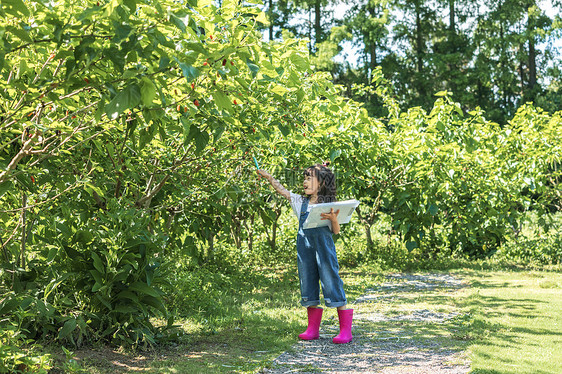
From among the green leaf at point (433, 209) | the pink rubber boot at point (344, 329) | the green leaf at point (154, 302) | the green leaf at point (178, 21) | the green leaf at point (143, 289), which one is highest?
the green leaf at point (178, 21)

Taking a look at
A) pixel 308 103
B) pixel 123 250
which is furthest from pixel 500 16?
pixel 123 250

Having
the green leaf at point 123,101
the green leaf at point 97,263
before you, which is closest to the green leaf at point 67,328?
the green leaf at point 97,263

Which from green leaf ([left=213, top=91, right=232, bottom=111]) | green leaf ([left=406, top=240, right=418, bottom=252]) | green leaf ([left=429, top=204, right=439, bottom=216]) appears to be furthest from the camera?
green leaf ([left=406, top=240, right=418, bottom=252])

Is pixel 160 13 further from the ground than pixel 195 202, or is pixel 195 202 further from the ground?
pixel 160 13

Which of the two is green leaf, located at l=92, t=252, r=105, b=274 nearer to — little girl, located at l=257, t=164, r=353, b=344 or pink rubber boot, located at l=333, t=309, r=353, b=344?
little girl, located at l=257, t=164, r=353, b=344

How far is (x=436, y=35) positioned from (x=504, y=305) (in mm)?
19991

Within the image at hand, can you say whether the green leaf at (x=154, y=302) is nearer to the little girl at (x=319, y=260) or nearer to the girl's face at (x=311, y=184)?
the little girl at (x=319, y=260)

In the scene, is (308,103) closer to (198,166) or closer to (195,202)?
(198,166)

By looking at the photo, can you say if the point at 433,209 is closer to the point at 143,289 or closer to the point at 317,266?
the point at 317,266

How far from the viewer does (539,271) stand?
32.3 feet

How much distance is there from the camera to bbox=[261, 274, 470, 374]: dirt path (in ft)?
12.8

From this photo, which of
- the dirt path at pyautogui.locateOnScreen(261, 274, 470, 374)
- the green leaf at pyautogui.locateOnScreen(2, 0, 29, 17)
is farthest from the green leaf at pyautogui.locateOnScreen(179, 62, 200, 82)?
the dirt path at pyautogui.locateOnScreen(261, 274, 470, 374)

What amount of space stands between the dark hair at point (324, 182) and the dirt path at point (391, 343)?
1169mm

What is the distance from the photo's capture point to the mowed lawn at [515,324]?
3.98 m
